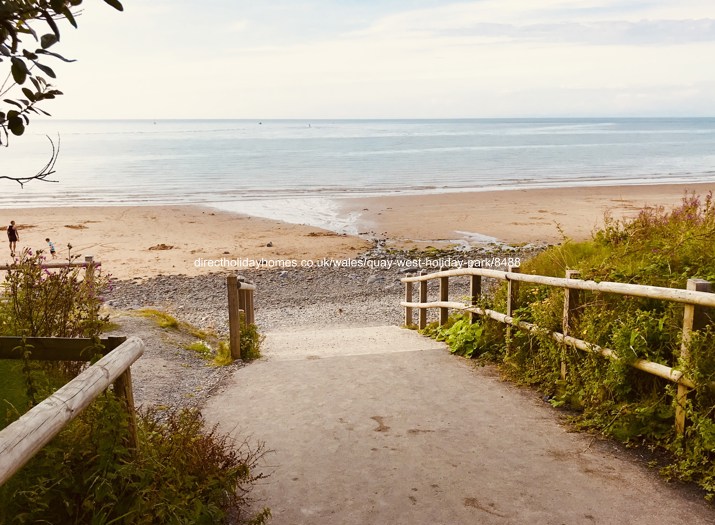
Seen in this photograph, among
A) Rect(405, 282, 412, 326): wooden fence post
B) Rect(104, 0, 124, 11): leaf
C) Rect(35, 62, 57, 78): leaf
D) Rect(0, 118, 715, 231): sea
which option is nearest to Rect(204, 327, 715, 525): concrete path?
Rect(35, 62, 57, 78): leaf

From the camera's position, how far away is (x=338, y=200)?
36.0 meters

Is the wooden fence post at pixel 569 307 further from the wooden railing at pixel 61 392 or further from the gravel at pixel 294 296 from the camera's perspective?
the gravel at pixel 294 296

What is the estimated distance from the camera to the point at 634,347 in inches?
190

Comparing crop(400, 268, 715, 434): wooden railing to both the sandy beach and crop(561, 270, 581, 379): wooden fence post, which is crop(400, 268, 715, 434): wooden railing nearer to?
crop(561, 270, 581, 379): wooden fence post

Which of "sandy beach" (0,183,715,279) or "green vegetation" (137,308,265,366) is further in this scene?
"sandy beach" (0,183,715,279)

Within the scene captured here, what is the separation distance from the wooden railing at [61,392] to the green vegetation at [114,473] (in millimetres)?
100

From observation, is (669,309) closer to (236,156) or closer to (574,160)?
(574,160)

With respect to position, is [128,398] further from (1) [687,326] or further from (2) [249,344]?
(2) [249,344]

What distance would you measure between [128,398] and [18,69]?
163cm

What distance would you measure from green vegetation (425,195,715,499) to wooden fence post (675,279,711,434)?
0.05 metres

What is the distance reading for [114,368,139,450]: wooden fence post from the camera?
10.2 feet

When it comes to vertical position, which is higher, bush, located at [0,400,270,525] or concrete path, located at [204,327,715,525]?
bush, located at [0,400,270,525]

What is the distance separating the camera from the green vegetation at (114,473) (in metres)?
2.86

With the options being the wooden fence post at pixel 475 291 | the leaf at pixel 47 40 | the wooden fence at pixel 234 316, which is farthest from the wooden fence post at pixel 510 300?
the leaf at pixel 47 40
